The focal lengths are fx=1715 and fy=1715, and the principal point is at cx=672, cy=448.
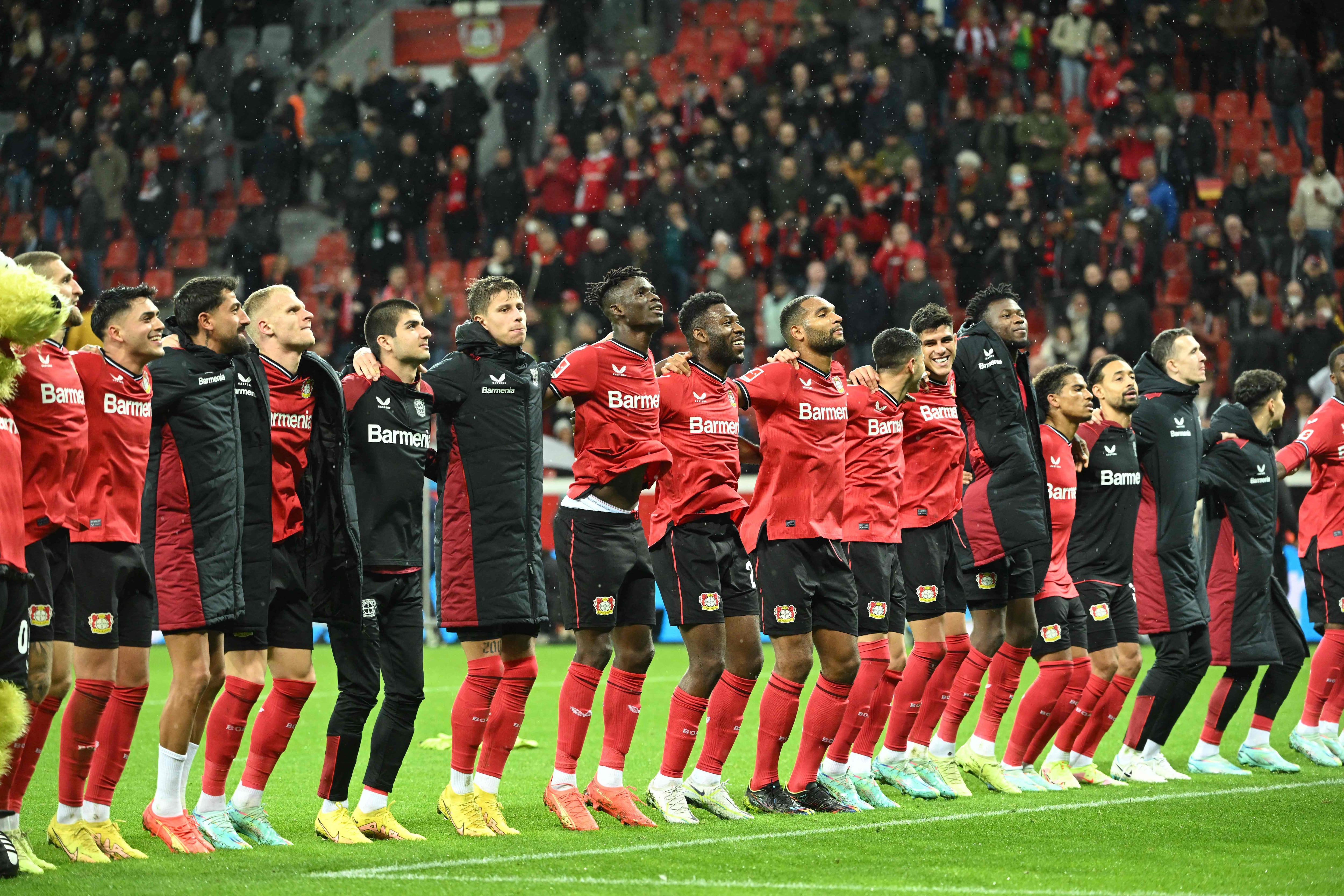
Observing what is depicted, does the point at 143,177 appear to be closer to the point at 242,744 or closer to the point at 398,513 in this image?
the point at 242,744

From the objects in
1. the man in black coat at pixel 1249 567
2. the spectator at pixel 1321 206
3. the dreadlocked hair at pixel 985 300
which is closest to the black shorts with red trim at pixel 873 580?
the dreadlocked hair at pixel 985 300

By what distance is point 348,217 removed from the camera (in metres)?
22.3

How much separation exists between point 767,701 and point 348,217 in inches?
615

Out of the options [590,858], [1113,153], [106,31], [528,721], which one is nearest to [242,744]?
[528,721]

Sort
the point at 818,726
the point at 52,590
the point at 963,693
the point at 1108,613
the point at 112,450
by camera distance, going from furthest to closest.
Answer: the point at 1108,613 < the point at 963,693 < the point at 818,726 < the point at 112,450 < the point at 52,590

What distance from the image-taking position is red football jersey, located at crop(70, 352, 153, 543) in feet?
21.5

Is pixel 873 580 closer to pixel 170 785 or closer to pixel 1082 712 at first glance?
pixel 1082 712

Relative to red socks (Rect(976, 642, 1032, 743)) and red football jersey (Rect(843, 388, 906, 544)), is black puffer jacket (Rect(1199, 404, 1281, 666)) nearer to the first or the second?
red socks (Rect(976, 642, 1032, 743))

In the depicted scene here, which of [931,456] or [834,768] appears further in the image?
[931,456]

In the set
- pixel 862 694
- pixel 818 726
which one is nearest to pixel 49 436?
pixel 818 726

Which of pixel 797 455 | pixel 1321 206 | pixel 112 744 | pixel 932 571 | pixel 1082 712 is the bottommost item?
pixel 1082 712

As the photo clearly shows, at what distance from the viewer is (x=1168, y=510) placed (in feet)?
32.5

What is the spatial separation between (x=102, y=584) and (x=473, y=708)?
5.53ft

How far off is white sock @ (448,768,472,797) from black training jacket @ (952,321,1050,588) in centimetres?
305
